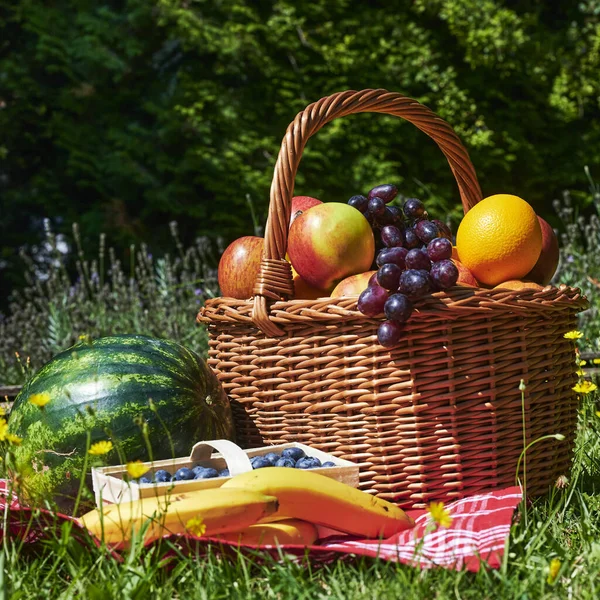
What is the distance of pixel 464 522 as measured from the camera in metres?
1.81

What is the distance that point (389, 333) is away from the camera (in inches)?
76.5

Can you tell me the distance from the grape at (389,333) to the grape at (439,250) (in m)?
0.21

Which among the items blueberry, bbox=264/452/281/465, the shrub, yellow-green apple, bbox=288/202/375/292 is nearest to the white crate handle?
blueberry, bbox=264/452/281/465

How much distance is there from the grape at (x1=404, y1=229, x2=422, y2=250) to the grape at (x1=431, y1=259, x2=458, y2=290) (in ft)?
0.94

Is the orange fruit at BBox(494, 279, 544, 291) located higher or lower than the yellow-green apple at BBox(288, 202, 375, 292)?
lower

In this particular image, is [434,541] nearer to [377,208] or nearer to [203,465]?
[203,465]

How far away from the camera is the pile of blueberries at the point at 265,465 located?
192 cm

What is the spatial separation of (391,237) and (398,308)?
39 cm

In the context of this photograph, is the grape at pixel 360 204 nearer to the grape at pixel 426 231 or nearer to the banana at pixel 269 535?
the grape at pixel 426 231

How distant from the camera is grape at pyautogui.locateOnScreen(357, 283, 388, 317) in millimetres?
1954

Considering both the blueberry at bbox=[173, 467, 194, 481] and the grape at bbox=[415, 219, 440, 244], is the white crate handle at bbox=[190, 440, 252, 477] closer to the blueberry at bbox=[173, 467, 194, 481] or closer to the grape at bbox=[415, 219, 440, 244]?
the blueberry at bbox=[173, 467, 194, 481]

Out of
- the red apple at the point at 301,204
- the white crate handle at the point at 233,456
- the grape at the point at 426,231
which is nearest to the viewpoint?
the white crate handle at the point at 233,456

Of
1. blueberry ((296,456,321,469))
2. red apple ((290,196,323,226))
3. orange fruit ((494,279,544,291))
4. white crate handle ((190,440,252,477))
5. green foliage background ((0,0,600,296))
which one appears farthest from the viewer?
green foliage background ((0,0,600,296))

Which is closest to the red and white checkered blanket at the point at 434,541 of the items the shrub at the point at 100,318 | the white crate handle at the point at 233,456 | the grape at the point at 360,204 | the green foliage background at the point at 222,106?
the white crate handle at the point at 233,456
